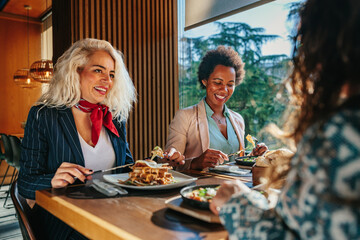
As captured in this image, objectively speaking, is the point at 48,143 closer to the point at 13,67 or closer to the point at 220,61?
the point at 220,61

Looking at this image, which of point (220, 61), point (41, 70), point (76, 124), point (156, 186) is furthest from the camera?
point (41, 70)

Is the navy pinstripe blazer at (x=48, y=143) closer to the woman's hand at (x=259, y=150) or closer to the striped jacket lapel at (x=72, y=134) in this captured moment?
the striped jacket lapel at (x=72, y=134)

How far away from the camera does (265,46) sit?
3158 mm

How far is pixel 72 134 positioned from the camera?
192 cm

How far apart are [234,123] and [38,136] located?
5.94 ft

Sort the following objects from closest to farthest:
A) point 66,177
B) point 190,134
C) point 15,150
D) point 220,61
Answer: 1. point 66,177
2. point 190,134
3. point 220,61
4. point 15,150

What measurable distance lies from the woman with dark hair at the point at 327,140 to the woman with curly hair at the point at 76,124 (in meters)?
1.31

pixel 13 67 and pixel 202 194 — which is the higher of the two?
pixel 13 67

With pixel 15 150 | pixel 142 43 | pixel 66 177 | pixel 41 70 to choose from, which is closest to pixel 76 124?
pixel 66 177

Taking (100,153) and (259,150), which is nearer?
(100,153)

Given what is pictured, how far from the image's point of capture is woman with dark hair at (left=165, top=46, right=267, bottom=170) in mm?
2787

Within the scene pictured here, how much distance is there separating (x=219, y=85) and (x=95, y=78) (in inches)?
48.5

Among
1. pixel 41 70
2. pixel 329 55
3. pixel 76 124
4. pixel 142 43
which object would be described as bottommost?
pixel 76 124

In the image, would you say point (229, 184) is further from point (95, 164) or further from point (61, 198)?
point (95, 164)
